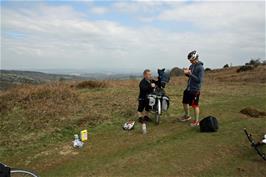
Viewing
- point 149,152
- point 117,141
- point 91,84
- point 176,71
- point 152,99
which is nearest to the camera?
point 149,152

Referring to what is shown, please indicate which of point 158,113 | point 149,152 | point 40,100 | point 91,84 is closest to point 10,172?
point 149,152

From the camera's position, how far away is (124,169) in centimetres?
644

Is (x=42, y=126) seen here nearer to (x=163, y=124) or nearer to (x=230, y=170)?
(x=163, y=124)

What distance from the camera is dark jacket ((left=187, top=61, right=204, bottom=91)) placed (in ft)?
→ 28.3

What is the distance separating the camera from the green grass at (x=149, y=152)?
6.39 meters

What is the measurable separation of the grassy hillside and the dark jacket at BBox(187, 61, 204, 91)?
1.18 metres

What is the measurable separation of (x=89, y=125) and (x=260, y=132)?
4.87 m

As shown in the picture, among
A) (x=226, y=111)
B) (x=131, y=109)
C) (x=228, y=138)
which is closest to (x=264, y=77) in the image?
(x=226, y=111)

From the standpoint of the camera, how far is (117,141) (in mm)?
8391

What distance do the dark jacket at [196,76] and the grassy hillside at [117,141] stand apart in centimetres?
118

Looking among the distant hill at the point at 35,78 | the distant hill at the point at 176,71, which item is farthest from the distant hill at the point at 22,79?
the distant hill at the point at 176,71

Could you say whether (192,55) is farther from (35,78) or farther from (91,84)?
(35,78)

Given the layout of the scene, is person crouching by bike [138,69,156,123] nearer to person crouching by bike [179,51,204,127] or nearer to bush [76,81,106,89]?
person crouching by bike [179,51,204,127]

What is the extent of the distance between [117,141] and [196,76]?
2734mm
